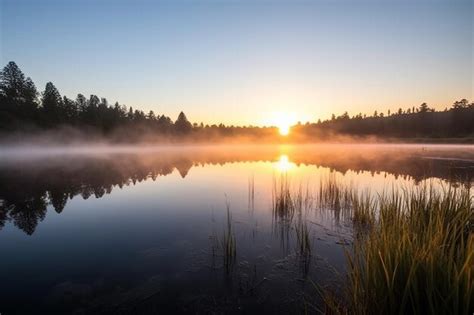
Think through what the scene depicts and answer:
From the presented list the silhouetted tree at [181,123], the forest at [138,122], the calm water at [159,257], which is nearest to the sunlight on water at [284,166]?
the calm water at [159,257]

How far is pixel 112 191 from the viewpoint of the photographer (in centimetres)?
1627

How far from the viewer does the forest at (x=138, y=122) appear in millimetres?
53656

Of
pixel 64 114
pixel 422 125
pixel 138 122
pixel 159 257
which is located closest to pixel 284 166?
pixel 159 257

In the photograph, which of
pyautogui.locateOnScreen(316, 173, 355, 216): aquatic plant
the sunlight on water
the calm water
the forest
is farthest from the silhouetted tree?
pyautogui.locateOnScreen(316, 173, 355, 216): aquatic plant

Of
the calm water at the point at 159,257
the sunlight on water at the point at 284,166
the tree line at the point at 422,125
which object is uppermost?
the tree line at the point at 422,125

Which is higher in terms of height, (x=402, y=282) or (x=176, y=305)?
(x=402, y=282)

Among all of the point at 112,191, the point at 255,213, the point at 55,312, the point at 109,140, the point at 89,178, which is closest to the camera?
the point at 55,312

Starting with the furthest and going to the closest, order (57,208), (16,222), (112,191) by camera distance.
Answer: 1. (112,191)
2. (57,208)
3. (16,222)

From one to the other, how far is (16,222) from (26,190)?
7905 millimetres

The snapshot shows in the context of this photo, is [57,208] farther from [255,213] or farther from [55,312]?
[255,213]

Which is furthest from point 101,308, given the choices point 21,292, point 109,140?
point 109,140

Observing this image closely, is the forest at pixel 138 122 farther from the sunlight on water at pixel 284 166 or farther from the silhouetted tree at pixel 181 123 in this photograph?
the sunlight on water at pixel 284 166

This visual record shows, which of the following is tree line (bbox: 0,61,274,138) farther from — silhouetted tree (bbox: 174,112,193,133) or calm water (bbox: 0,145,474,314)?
calm water (bbox: 0,145,474,314)

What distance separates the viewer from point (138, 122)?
Answer: 96.5 metres
